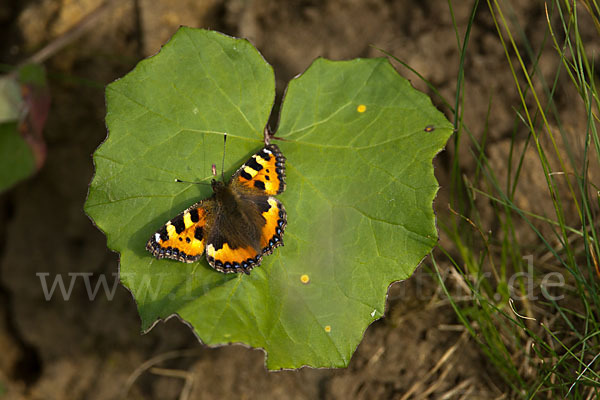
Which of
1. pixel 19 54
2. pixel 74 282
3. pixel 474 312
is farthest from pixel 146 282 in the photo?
Answer: pixel 19 54

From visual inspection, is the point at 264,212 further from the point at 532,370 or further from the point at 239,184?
the point at 532,370

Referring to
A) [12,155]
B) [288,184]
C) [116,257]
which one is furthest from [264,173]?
[12,155]

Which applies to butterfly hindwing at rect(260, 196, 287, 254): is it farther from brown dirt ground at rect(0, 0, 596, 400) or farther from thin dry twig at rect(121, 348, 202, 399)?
thin dry twig at rect(121, 348, 202, 399)

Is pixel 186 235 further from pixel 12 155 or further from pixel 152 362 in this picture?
pixel 12 155

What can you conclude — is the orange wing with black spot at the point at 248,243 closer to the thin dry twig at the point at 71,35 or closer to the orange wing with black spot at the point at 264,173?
the orange wing with black spot at the point at 264,173

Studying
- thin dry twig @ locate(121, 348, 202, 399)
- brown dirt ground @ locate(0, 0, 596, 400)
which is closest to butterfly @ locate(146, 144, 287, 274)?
brown dirt ground @ locate(0, 0, 596, 400)

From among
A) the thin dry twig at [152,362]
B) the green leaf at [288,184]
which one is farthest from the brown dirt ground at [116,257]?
the green leaf at [288,184]
